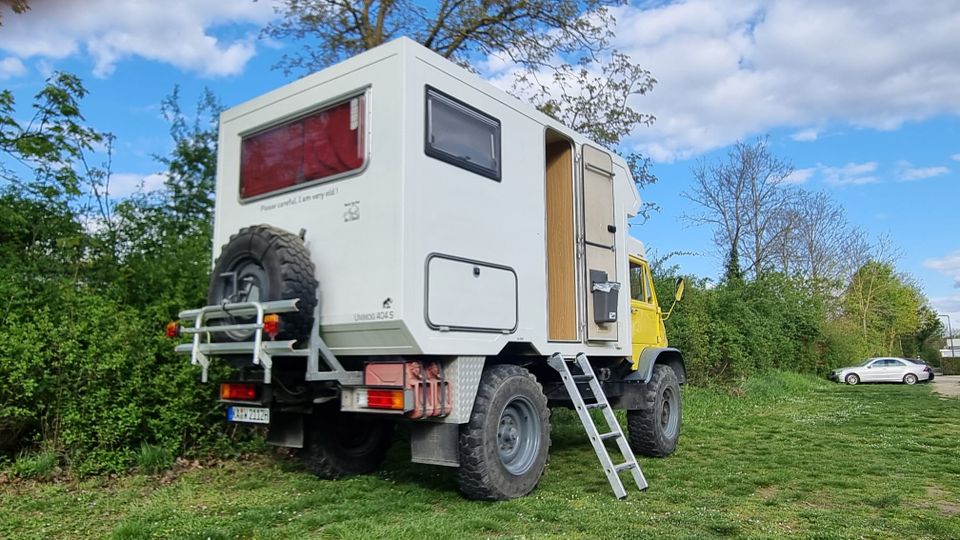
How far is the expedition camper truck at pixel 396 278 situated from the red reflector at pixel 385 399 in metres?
0.01

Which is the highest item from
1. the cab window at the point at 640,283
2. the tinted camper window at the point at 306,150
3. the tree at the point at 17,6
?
the tree at the point at 17,6

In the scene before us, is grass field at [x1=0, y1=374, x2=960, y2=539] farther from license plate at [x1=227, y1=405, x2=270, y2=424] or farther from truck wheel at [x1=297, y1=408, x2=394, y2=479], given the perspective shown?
license plate at [x1=227, y1=405, x2=270, y2=424]

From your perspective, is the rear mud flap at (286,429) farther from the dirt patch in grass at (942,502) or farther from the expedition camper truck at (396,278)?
the dirt patch in grass at (942,502)

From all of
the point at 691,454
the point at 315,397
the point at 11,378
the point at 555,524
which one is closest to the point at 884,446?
the point at 691,454

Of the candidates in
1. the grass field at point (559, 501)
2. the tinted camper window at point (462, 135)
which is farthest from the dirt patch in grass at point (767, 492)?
the tinted camper window at point (462, 135)

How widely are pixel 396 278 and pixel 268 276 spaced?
3.20 ft

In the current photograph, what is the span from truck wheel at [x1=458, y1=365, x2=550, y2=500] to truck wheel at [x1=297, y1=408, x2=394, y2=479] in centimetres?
130

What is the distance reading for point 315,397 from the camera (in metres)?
5.29

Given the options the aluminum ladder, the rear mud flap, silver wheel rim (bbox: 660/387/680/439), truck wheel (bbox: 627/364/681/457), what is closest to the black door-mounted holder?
the aluminum ladder

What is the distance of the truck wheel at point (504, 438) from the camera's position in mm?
4816

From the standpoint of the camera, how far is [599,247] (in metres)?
6.77

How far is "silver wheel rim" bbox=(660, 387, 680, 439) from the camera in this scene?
25.5 ft

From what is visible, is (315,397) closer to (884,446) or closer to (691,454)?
(691,454)

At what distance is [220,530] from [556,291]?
3637mm
